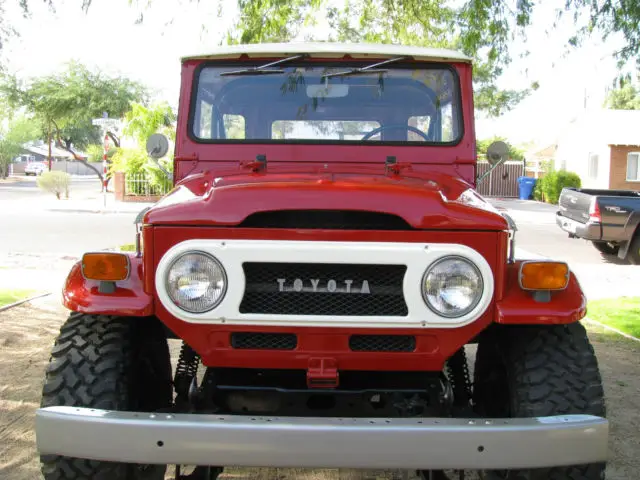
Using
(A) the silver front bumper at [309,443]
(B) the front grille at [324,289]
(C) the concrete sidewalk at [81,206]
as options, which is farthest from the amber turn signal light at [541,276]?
(C) the concrete sidewalk at [81,206]

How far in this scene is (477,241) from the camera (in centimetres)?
267

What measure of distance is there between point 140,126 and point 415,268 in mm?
24613

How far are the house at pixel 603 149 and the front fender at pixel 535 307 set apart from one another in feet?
96.2

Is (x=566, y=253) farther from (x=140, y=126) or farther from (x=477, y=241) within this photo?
(x=140, y=126)

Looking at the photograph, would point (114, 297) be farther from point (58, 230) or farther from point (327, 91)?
point (58, 230)

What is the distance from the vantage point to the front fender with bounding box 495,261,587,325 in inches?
107

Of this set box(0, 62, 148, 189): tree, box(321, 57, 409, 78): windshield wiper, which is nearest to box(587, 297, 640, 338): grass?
box(321, 57, 409, 78): windshield wiper

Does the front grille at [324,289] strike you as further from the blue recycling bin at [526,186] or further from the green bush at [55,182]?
the blue recycling bin at [526,186]

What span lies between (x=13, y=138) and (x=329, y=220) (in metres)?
62.1

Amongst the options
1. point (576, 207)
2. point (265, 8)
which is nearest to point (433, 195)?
point (265, 8)

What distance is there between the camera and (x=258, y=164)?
351 centimetres

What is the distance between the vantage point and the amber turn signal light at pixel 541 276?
2.78m

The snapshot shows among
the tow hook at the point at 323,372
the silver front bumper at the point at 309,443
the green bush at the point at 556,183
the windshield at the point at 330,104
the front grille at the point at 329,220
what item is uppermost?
the windshield at the point at 330,104

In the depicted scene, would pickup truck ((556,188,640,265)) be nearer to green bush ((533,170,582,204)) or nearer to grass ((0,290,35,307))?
grass ((0,290,35,307))
